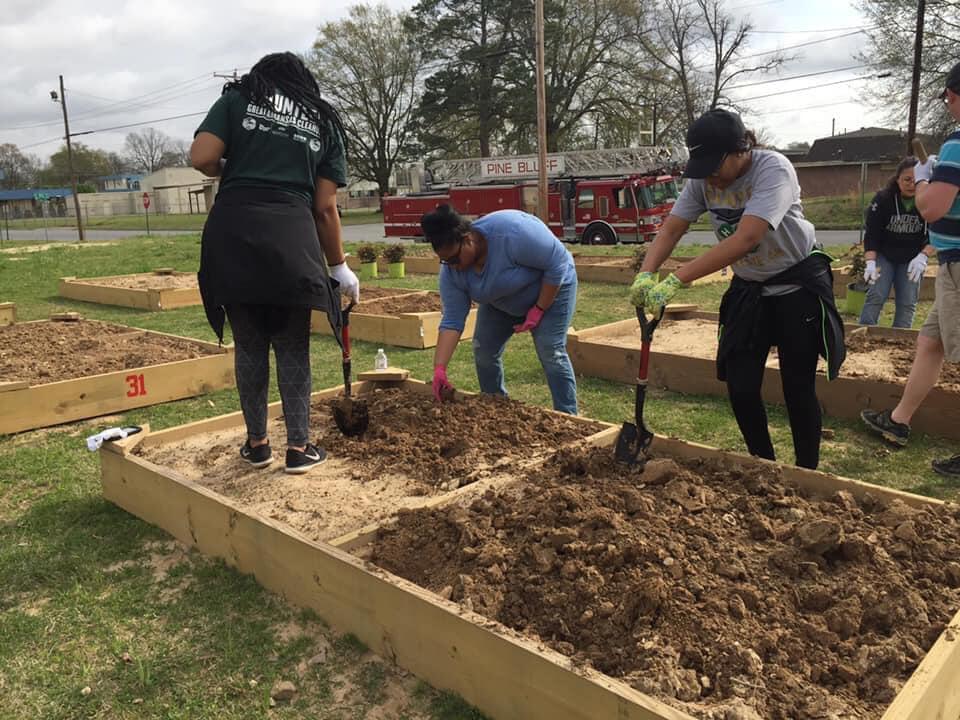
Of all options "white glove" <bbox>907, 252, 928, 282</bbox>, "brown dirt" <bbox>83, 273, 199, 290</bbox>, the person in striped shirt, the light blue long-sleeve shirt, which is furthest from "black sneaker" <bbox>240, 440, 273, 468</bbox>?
"brown dirt" <bbox>83, 273, 199, 290</bbox>

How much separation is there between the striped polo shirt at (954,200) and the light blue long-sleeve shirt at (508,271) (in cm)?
173

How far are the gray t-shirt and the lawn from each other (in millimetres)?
1441

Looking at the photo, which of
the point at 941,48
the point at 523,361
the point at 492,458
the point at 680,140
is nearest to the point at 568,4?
the point at 680,140

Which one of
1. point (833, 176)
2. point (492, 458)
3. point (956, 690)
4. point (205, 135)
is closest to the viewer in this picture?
point (956, 690)

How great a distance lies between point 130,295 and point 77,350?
465 cm

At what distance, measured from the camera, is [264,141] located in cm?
299

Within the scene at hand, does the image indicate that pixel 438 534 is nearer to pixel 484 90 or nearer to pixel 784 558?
pixel 784 558

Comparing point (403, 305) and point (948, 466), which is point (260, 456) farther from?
point (403, 305)

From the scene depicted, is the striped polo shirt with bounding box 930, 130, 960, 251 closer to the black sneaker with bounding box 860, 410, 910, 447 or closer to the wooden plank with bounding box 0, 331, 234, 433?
the black sneaker with bounding box 860, 410, 910, 447

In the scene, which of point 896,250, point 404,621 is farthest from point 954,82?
point 896,250

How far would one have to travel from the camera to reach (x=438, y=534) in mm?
2674

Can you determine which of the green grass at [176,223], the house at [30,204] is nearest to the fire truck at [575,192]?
the green grass at [176,223]

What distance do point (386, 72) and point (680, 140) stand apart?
18222mm

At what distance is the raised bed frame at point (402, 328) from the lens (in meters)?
7.34
